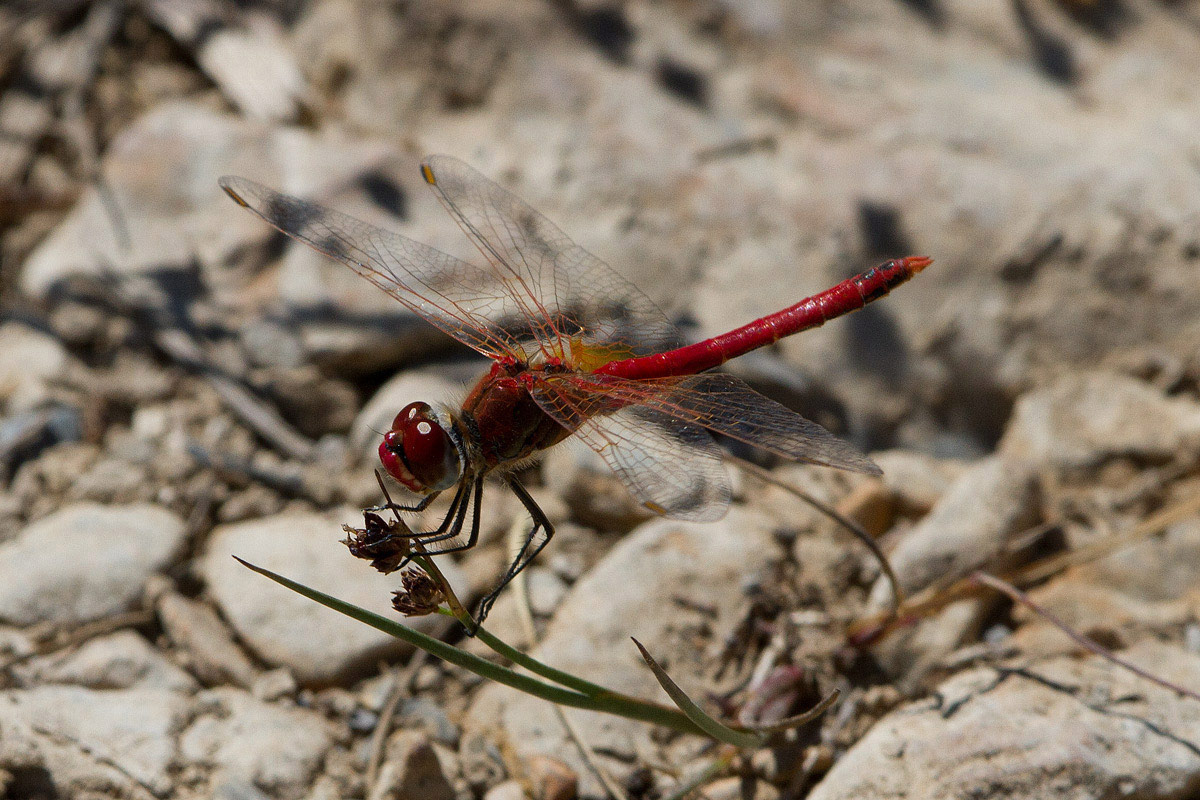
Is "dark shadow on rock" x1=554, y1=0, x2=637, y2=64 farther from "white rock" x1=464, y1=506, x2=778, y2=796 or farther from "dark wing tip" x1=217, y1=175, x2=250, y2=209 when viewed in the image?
"white rock" x1=464, y1=506, x2=778, y2=796

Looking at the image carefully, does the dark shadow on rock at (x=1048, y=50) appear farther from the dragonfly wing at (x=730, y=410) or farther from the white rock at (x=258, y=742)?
the white rock at (x=258, y=742)

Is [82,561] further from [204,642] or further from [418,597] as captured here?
[418,597]

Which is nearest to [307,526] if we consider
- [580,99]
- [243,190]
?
[243,190]

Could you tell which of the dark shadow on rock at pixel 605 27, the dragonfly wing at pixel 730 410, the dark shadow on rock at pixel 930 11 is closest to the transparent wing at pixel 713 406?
the dragonfly wing at pixel 730 410

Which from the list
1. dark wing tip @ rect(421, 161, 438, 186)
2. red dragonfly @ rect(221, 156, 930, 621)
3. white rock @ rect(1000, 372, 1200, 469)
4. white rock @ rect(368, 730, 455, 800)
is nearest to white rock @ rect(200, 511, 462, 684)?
red dragonfly @ rect(221, 156, 930, 621)

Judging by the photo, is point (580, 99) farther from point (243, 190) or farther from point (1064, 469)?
point (1064, 469)
